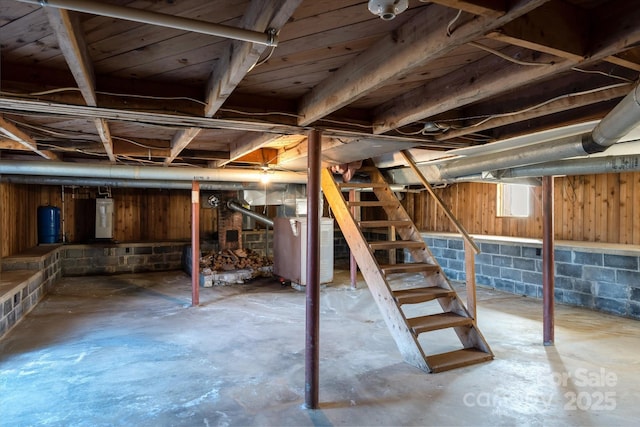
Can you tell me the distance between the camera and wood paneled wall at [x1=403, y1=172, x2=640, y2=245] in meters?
5.14

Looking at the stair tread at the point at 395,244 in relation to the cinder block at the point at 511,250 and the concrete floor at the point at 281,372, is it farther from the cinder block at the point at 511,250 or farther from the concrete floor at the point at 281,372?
the cinder block at the point at 511,250

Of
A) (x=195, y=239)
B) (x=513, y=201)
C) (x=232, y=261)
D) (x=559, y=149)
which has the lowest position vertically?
(x=232, y=261)

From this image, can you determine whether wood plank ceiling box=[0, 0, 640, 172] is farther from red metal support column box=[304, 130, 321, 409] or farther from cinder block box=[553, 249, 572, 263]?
cinder block box=[553, 249, 572, 263]

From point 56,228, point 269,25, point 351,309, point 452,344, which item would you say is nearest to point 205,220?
point 56,228

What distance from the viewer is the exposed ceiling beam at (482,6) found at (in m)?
1.04

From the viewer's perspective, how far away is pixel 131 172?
13.9 feet

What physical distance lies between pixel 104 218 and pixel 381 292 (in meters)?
5.90

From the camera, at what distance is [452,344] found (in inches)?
137

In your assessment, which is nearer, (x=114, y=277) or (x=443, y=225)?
(x=114, y=277)

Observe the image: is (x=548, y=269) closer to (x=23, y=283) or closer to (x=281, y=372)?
(x=281, y=372)

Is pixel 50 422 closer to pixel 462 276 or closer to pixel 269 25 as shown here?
pixel 269 25

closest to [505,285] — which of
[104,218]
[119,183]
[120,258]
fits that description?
[119,183]

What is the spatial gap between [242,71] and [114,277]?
6406mm

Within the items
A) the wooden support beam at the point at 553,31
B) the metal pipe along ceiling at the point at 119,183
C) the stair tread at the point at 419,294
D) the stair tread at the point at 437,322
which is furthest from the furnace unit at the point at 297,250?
the wooden support beam at the point at 553,31
